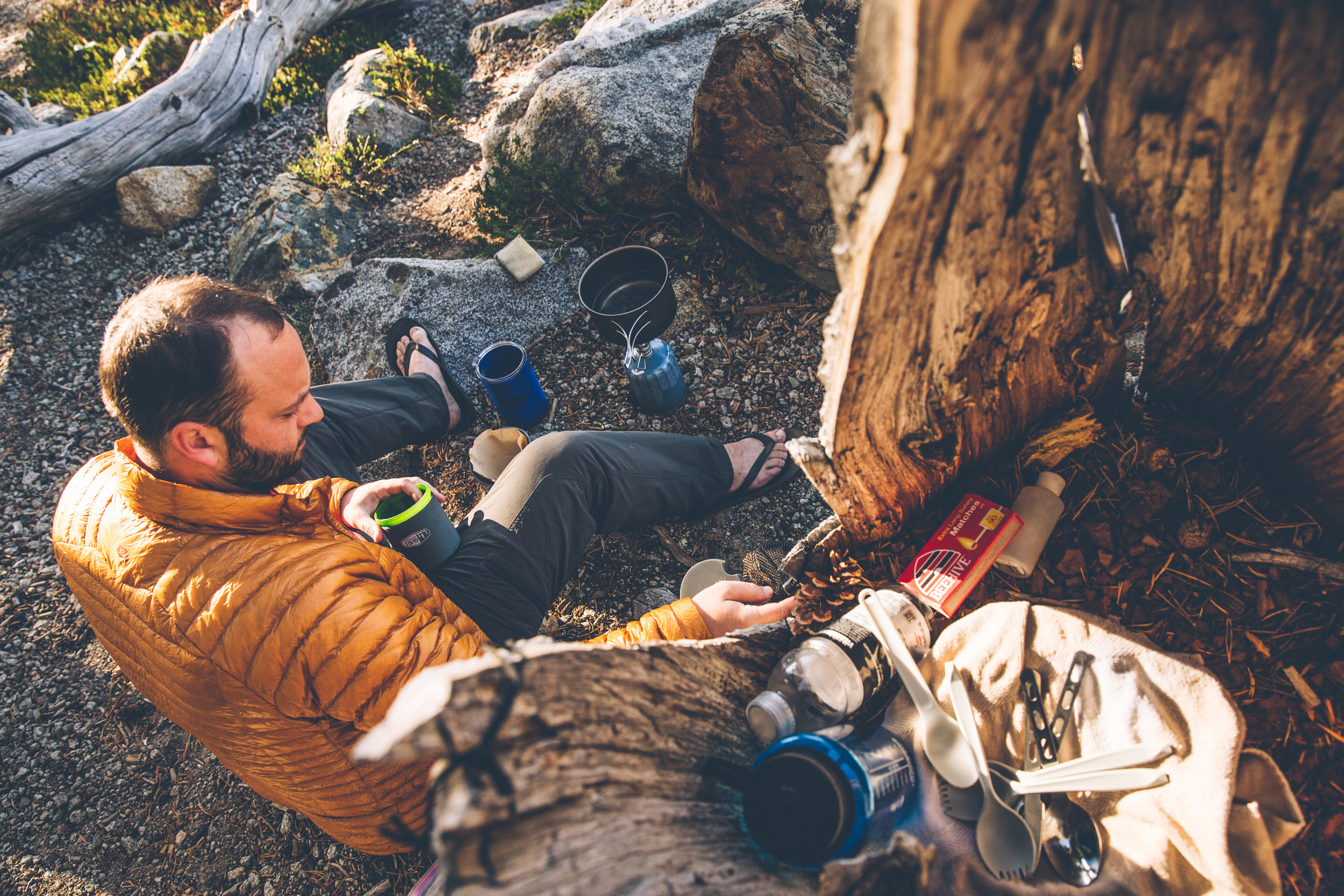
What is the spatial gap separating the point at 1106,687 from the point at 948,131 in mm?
1255

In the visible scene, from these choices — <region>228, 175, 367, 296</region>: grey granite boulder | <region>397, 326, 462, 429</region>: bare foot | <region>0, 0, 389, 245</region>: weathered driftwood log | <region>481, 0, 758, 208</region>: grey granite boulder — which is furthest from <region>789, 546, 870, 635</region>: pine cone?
<region>0, 0, 389, 245</region>: weathered driftwood log

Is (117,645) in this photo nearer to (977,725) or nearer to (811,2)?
(977,725)

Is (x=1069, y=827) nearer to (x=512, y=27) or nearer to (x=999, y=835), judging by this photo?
(x=999, y=835)

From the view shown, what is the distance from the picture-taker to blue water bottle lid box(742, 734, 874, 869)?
3.98 ft

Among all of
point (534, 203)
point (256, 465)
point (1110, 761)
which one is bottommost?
point (1110, 761)

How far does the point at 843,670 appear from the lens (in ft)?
5.14

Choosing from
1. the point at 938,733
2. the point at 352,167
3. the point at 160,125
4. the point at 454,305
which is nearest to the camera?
the point at 938,733

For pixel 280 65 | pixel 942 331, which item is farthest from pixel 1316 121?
pixel 280 65

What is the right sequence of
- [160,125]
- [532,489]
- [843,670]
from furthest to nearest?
[160,125], [532,489], [843,670]

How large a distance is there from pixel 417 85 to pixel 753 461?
4.91m

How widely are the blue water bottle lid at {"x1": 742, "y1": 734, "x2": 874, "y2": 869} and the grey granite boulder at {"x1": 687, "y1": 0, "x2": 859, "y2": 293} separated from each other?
2594 mm

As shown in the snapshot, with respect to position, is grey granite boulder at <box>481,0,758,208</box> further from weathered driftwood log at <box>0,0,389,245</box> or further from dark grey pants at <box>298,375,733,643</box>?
weathered driftwood log at <box>0,0,389,245</box>

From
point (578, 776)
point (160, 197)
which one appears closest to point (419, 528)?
point (578, 776)

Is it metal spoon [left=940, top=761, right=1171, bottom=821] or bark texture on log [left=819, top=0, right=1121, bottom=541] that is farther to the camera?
metal spoon [left=940, top=761, right=1171, bottom=821]
